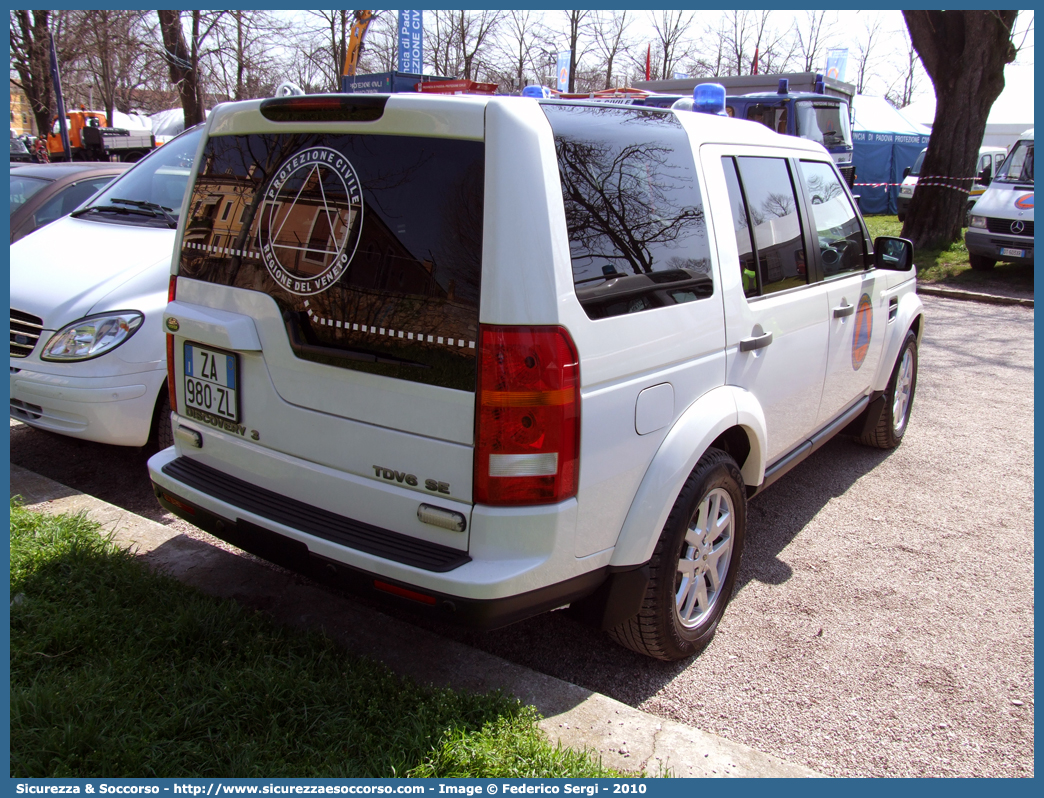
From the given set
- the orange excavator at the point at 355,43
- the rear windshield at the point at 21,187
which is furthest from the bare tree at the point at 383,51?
the rear windshield at the point at 21,187

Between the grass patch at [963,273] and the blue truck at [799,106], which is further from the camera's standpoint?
the blue truck at [799,106]

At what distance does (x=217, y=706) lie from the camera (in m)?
2.48

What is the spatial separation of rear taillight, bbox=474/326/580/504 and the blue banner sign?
22.8 m

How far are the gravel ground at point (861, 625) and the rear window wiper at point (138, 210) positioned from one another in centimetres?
154

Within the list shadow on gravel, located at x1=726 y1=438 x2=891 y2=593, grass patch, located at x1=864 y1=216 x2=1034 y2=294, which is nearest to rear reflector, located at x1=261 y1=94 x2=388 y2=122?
shadow on gravel, located at x1=726 y1=438 x2=891 y2=593

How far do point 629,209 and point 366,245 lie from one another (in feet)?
2.89

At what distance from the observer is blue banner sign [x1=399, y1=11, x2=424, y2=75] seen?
2297 centimetres

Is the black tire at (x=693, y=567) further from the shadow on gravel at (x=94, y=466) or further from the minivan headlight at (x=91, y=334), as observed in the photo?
the minivan headlight at (x=91, y=334)

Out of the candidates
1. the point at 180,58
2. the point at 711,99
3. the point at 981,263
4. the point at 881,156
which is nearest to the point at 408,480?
the point at 711,99

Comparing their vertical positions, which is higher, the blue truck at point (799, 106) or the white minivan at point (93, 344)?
the blue truck at point (799, 106)

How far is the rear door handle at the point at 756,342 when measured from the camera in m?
3.17

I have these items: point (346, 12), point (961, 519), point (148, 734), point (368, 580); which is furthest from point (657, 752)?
point (346, 12)

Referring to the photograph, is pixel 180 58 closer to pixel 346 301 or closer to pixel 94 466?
pixel 94 466
